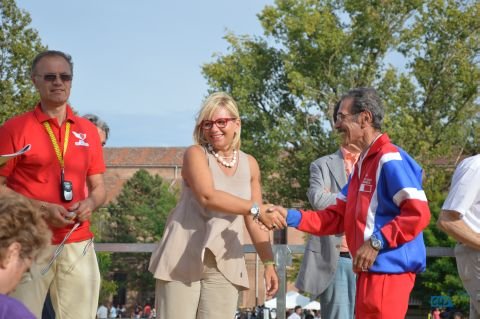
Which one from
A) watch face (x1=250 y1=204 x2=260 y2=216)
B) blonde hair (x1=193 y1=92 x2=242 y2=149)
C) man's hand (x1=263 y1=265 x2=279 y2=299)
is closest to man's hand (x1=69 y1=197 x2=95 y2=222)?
blonde hair (x1=193 y1=92 x2=242 y2=149)

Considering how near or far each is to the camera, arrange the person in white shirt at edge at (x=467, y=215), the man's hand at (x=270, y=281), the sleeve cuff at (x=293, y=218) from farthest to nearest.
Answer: the man's hand at (x=270, y=281) → the sleeve cuff at (x=293, y=218) → the person in white shirt at edge at (x=467, y=215)

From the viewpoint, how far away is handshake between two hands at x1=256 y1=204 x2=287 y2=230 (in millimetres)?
5637

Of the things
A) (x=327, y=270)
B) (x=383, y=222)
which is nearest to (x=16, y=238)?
(x=383, y=222)

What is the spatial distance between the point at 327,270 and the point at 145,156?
92418 millimetres

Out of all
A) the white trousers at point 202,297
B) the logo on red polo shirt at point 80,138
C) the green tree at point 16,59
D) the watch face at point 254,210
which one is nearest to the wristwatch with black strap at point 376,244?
the watch face at point 254,210

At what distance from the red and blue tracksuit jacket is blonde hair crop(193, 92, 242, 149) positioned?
2.75 feet

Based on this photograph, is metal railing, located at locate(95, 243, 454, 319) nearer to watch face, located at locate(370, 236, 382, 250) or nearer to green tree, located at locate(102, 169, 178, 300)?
watch face, located at locate(370, 236, 382, 250)

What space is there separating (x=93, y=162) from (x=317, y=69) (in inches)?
1470

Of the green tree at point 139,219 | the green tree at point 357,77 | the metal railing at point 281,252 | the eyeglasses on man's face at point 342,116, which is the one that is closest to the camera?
the eyeglasses on man's face at point 342,116

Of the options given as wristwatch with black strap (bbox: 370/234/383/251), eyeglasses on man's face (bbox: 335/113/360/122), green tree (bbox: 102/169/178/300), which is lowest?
wristwatch with black strap (bbox: 370/234/383/251)

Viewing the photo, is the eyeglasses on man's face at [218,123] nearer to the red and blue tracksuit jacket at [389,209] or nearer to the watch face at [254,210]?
the watch face at [254,210]

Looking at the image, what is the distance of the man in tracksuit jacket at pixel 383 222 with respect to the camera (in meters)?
4.96

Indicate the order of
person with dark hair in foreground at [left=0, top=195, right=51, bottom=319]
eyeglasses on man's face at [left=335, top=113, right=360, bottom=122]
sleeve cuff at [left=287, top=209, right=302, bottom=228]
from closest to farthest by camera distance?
1. person with dark hair in foreground at [left=0, top=195, right=51, bottom=319]
2. eyeglasses on man's face at [left=335, top=113, right=360, bottom=122]
3. sleeve cuff at [left=287, top=209, right=302, bottom=228]

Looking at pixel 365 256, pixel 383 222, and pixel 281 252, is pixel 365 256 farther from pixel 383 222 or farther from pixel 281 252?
pixel 281 252
